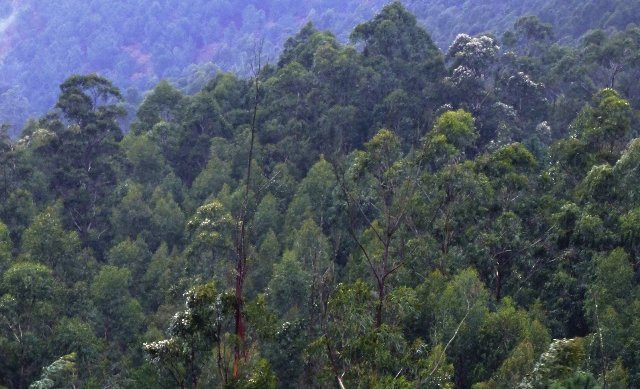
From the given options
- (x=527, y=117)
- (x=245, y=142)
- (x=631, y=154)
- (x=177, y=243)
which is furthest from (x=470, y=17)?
(x=631, y=154)

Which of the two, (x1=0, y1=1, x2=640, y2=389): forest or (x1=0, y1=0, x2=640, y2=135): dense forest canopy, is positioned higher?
(x1=0, y1=0, x2=640, y2=135): dense forest canopy

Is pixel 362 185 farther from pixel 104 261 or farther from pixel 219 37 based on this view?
pixel 219 37

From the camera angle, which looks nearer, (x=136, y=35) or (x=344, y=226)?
(x=344, y=226)

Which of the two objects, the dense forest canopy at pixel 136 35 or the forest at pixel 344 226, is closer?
the forest at pixel 344 226

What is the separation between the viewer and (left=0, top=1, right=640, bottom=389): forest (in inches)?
371

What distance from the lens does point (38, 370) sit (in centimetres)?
1875

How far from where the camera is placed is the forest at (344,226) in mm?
9422

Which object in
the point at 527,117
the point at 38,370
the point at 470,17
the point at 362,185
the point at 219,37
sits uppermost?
the point at 219,37

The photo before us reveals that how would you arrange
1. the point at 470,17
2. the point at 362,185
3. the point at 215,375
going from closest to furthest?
1. the point at 215,375
2. the point at 362,185
3. the point at 470,17

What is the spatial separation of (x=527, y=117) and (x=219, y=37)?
55629 millimetres

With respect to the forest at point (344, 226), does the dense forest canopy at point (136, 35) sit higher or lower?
higher

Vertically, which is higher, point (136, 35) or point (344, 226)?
point (136, 35)

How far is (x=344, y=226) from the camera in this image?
23609 mm

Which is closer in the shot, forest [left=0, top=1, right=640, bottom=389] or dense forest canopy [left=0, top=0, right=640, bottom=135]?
forest [left=0, top=1, right=640, bottom=389]
